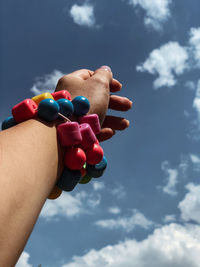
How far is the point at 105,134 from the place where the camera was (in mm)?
2428

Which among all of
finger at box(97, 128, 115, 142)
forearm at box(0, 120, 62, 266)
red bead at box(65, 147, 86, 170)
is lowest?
forearm at box(0, 120, 62, 266)

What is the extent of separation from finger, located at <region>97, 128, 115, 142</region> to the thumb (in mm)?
430

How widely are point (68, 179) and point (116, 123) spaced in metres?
0.91

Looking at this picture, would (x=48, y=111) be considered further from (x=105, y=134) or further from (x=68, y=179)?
(x=105, y=134)

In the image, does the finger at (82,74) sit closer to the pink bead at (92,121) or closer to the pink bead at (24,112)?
the pink bead at (92,121)

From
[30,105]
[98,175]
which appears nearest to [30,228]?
[30,105]

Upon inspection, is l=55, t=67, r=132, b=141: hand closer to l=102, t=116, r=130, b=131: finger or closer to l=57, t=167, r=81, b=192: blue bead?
l=102, t=116, r=130, b=131: finger

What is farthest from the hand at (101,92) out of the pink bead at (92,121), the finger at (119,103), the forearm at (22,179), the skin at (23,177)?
the forearm at (22,179)

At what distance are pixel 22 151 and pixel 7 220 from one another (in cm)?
33

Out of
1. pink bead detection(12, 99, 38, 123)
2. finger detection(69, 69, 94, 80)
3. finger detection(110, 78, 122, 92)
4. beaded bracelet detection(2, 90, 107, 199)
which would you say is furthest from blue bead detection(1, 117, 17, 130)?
finger detection(110, 78, 122, 92)

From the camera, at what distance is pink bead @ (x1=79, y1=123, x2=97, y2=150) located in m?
1.74

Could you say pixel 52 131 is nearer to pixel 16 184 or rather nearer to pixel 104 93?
pixel 16 184

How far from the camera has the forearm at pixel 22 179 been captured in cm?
97

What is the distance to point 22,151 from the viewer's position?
118 cm
